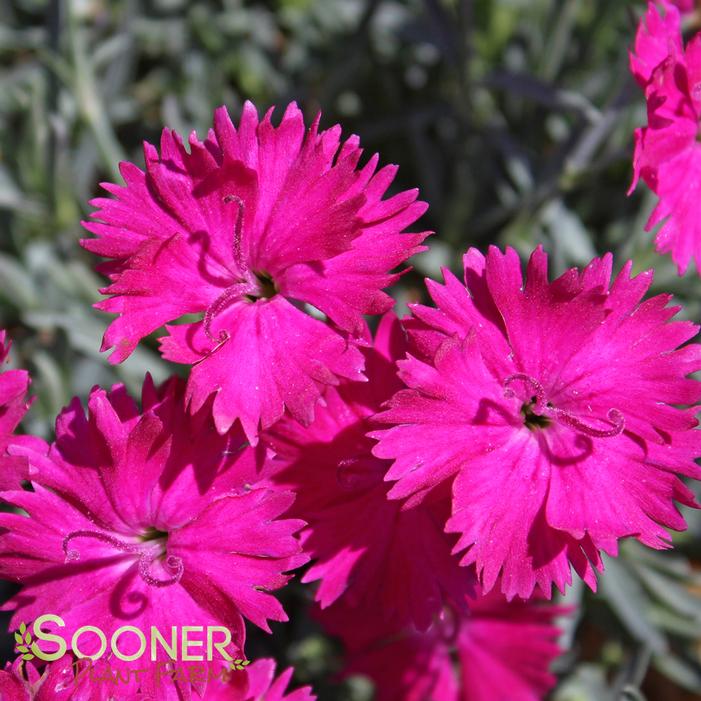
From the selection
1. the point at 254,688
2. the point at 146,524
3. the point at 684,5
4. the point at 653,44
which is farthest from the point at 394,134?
the point at 254,688

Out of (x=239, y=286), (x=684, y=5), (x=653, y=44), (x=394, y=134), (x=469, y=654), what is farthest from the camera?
(x=394, y=134)

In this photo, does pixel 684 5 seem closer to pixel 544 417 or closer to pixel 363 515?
pixel 544 417

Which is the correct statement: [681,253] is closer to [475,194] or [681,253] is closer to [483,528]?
[483,528]

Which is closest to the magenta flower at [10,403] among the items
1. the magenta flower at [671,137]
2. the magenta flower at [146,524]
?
the magenta flower at [146,524]

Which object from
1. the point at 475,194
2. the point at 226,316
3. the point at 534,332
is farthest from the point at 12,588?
the point at 475,194

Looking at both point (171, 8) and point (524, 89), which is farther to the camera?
point (171, 8)

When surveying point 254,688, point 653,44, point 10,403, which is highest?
point 653,44

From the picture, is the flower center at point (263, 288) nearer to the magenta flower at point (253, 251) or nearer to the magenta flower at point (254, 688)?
the magenta flower at point (253, 251)
